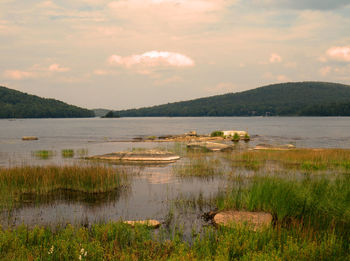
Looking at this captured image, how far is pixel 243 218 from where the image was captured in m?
10.2

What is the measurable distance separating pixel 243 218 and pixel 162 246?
118 inches

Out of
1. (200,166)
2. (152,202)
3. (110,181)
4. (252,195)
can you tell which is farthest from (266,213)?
(200,166)

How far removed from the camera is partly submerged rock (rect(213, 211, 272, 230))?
31.2 ft

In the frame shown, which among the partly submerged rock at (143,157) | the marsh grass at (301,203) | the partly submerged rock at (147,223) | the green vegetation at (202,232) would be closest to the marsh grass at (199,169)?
the partly submerged rock at (143,157)

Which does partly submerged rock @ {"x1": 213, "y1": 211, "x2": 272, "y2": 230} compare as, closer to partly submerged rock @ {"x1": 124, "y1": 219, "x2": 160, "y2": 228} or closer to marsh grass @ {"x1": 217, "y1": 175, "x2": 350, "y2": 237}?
marsh grass @ {"x1": 217, "y1": 175, "x2": 350, "y2": 237}

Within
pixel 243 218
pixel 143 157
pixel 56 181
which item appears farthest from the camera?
pixel 143 157

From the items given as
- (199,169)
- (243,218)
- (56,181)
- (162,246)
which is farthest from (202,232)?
(199,169)

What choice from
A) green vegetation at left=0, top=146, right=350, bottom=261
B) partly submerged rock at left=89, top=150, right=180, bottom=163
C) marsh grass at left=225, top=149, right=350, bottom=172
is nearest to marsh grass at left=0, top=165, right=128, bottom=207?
green vegetation at left=0, top=146, right=350, bottom=261

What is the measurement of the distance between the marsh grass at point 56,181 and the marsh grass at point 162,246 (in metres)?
6.32

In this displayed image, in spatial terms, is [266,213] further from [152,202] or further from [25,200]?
[25,200]

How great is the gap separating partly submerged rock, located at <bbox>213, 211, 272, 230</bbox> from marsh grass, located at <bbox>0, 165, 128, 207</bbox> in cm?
678

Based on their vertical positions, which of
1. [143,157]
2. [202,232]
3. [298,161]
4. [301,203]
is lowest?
[202,232]

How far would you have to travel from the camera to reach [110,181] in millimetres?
16500

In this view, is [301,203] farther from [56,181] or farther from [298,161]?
[298,161]
